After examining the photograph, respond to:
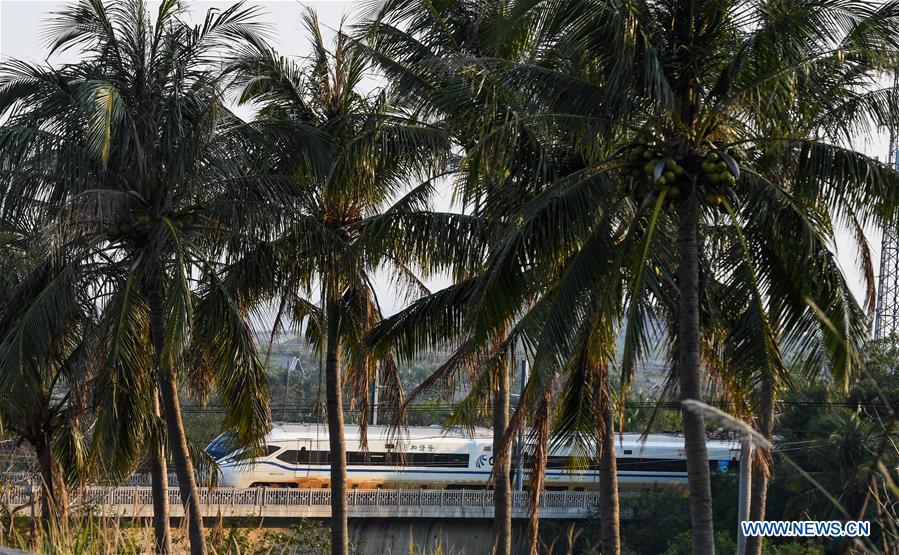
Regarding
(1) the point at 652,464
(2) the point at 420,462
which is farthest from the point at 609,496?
(1) the point at 652,464

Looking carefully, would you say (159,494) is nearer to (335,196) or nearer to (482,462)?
(335,196)

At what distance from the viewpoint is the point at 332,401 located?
12461 millimetres

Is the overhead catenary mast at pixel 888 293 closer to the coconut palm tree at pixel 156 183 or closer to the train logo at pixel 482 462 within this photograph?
the train logo at pixel 482 462

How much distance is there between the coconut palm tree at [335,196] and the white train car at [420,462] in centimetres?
1841

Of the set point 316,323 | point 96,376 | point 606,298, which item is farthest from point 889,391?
point 96,376

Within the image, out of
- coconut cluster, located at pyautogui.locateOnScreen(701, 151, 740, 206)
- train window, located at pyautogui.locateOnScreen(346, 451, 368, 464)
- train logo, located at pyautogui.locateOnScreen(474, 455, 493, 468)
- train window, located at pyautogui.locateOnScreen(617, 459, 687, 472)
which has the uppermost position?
coconut cluster, located at pyautogui.locateOnScreen(701, 151, 740, 206)

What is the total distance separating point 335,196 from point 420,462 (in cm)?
2404

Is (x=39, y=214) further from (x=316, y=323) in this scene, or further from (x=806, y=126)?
(x=806, y=126)

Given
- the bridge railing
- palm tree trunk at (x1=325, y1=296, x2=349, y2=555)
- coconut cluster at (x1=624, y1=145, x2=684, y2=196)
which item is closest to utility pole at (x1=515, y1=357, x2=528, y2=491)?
the bridge railing

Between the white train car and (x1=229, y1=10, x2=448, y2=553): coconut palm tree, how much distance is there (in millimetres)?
18414

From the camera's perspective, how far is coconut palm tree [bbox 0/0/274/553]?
9.80 m

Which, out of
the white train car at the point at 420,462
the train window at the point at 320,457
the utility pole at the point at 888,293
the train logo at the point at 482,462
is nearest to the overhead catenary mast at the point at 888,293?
the utility pole at the point at 888,293

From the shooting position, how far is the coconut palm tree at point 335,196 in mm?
10875

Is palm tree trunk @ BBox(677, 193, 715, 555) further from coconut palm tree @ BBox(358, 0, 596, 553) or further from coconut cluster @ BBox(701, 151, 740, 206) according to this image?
coconut palm tree @ BBox(358, 0, 596, 553)
